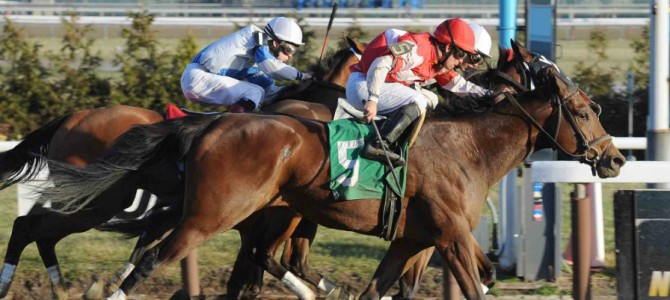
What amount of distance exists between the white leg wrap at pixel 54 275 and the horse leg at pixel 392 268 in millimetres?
1968

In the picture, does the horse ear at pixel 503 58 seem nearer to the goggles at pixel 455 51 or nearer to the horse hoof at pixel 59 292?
the goggles at pixel 455 51

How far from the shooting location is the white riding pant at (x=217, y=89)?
697cm

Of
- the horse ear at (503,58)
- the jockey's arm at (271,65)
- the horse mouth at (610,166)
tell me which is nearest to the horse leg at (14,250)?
the jockey's arm at (271,65)

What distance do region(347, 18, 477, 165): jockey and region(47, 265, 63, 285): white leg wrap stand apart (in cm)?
220

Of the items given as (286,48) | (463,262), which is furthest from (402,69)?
(286,48)

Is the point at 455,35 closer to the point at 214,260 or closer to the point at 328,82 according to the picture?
the point at 328,82

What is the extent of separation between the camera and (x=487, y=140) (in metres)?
5.74

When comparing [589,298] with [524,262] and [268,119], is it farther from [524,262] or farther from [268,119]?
[268,119]

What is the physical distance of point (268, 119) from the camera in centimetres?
546

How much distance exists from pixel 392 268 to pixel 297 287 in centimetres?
63

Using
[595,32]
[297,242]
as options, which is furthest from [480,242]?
[595,32]

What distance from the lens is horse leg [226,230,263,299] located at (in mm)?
6332

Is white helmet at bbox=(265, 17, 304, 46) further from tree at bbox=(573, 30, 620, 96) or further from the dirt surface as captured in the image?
tree at bbox=(573, 30, 620, 96)

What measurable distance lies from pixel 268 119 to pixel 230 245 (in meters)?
2.90
